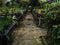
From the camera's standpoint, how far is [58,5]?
7.29 meters

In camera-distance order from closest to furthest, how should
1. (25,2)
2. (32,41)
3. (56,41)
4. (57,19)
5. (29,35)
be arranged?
1. (56,41)
2. (57,19)
3. (32,41)
4. (29,35)
5. (25,2)

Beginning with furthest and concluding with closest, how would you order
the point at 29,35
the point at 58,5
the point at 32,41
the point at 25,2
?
the point at 25,2 < the point at 29,35 < the point at 32,41 < the point at 58,5

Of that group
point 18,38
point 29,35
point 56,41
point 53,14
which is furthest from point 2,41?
point 29,35

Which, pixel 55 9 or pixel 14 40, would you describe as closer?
pixel 55 9

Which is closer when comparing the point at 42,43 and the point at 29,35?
the point at 42,43

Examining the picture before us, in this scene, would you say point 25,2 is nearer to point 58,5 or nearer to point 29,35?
point 29,35

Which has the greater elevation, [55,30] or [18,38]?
[55,30]

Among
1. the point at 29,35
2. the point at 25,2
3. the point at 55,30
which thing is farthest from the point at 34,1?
the point at 55,30

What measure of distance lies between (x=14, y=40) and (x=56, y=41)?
2.97 m

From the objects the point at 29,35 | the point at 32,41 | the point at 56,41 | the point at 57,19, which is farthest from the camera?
the point at 29,35

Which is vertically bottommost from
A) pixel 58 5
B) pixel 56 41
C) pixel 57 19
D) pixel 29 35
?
pixel 29 35

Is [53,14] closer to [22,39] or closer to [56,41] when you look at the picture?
[56,41]

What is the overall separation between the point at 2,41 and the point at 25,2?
1654 centimetres

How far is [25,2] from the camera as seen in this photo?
22.1m
